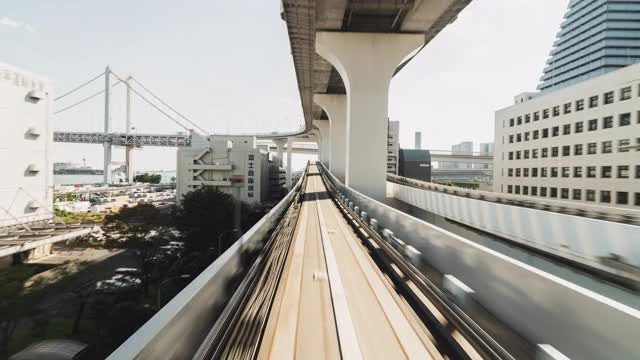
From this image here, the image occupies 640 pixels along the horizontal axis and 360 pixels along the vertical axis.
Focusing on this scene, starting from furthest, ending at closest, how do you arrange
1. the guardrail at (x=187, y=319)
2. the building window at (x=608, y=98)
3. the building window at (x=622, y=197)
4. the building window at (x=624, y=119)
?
the building window at (x=608, y=98) → the building window at (x=624, y=119) → the building window at (x=622, y=197) → the guardrail at (x=187, y=319)

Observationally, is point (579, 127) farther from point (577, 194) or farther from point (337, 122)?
point (337, 122)

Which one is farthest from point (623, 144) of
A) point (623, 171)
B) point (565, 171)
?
point (565, 171)

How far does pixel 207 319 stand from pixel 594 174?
27807 millimetres

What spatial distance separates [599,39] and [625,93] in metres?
56.6

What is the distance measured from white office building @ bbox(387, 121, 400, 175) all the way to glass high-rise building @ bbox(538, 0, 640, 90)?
36.2m

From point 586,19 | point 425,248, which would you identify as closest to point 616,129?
point 425,248

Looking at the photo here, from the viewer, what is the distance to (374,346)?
2586mm

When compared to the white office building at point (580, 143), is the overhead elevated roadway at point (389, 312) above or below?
below

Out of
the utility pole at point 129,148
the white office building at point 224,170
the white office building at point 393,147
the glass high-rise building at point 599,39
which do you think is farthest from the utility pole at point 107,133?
the glass high-rise building at point 599,39

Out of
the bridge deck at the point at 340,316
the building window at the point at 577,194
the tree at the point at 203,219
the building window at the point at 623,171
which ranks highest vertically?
the building window at the point at 623,171

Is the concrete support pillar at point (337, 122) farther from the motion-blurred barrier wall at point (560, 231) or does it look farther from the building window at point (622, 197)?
the motion-blurred barrier wall at point (560, 231)

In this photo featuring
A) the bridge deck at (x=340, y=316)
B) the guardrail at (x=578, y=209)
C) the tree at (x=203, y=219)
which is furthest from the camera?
the tree at (x=203, y=219)

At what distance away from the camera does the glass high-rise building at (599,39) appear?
56.8 metres

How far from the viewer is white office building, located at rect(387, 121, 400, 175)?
205ft
